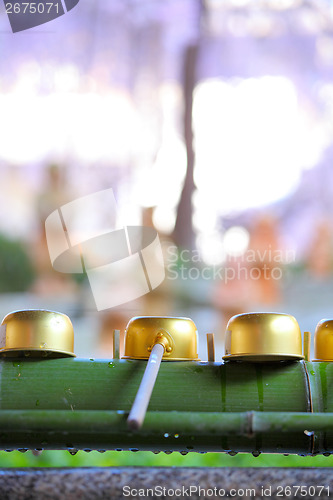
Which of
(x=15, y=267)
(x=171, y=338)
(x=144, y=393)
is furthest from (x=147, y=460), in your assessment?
(x=144, y=393)

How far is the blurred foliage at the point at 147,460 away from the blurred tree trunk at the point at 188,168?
716 millimetres

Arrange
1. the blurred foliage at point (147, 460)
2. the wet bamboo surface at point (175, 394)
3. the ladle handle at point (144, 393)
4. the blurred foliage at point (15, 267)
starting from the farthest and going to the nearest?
the blurred foliage at point (15, 267) < the blurred foliage at point (147, 460) < the wet bamboo surface at point (175, 394) < the ladle handle at point (144, 393)

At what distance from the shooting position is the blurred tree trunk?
81.6 inches

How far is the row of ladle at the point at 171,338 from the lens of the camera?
0.79 metres

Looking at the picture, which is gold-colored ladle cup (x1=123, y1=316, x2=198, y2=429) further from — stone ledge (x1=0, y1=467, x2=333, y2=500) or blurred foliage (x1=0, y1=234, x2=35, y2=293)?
blurred foliage (x1=0, y1=234, x2=35, y2=293)

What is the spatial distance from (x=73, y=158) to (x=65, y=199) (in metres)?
0.16

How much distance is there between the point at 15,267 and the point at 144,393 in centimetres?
157

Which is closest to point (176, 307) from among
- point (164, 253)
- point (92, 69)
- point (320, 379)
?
point (164, 253)

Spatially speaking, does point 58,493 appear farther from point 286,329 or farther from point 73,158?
point 73,158

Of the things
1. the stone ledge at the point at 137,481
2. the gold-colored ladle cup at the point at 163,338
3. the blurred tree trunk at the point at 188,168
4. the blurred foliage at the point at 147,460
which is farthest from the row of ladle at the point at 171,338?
the blurred tree trunk at the point at 188,168

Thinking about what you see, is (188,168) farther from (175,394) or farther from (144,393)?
(144,393)

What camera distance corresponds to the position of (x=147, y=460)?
1.68 m

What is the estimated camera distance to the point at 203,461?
1.64m

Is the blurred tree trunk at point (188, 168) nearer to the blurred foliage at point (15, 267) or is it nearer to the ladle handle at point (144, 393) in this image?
the blurred foliage at point (15, 267)
